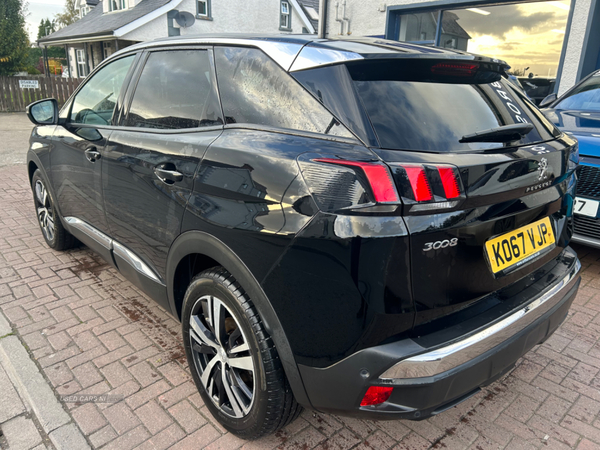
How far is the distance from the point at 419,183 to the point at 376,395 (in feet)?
2.49

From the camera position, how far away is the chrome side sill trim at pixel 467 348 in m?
1.56

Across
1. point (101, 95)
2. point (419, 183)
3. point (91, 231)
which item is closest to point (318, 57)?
point (419, 183)

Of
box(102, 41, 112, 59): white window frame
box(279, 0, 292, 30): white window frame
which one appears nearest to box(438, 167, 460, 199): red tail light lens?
box(102, 41, 112, 59): white window frame

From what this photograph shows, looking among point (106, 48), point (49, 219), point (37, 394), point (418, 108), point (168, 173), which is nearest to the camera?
point (418, 108)

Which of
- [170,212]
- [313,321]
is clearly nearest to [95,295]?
[170,212]

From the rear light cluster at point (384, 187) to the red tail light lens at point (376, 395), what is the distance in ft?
2.04

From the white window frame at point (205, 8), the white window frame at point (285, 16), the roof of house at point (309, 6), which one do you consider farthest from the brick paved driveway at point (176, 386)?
the roof of house at point (309, 6)

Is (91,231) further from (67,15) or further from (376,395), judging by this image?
(67,15)

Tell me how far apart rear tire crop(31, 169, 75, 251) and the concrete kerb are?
49.1 inches

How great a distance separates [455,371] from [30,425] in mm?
2015

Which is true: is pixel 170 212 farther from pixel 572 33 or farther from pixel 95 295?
pixel 572 33

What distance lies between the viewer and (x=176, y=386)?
2521 millimetres

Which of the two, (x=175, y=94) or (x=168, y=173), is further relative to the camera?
(x=175, y=94)

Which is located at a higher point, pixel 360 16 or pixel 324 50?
pixel 360 16
